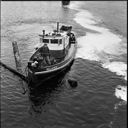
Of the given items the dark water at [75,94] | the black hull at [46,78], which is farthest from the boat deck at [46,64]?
the dark water at [75,94]

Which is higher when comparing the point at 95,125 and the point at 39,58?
the point at 39,58

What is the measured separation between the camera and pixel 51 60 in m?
28.3

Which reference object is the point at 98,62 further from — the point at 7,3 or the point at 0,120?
the point at 7,3

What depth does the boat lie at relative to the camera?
83.0 feet

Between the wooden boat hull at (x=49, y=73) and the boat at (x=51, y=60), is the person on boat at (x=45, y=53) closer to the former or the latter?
the boat at (x=51, y=60)

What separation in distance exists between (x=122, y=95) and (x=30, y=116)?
1072cm

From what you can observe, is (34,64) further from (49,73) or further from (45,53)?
(45,53)

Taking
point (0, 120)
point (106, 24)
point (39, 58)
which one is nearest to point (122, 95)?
point (39, 58)

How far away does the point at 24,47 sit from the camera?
37.3 meters

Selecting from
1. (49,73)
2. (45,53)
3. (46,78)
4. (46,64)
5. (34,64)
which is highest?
(34,64)

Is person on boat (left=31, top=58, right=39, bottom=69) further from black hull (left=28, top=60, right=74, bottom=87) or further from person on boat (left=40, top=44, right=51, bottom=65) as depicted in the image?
person on boat (left=40, top=44, right=51, bottom=65)

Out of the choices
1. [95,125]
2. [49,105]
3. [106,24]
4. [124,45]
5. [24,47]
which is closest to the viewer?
[95,125]

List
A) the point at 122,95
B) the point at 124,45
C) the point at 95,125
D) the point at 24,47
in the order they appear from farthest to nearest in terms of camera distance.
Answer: the point at 124,45 < the point at 24,47 < the point at 122,95 < the point at 95,125

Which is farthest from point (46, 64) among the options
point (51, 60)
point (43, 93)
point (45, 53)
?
point (43, 93)
